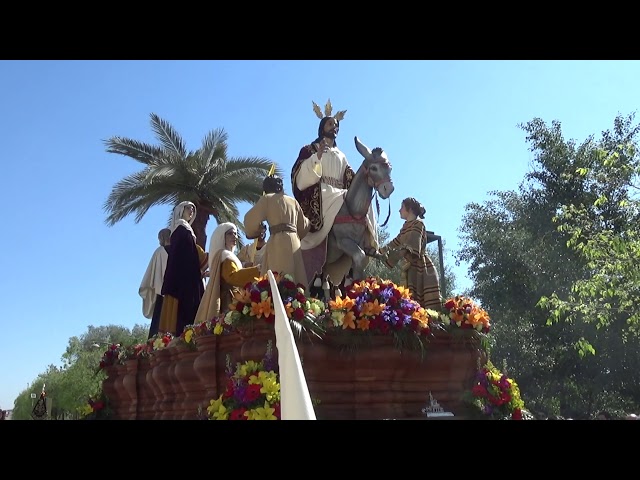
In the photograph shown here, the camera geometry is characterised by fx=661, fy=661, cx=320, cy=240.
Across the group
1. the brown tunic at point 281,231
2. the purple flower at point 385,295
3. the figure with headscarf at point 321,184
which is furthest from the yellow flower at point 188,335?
the figure with headscarf at point 321,184

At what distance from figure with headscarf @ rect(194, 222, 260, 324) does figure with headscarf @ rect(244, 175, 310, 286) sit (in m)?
0.30

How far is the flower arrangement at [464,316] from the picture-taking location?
309 inches

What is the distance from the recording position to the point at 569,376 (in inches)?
1162

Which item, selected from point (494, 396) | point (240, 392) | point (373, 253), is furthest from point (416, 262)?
point (240, 392)

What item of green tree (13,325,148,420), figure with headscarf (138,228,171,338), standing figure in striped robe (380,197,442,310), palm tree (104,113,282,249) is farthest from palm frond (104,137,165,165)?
green tree (13,325,148,420)

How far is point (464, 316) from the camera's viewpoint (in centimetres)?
789

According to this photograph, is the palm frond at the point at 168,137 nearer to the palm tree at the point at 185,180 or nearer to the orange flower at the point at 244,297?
the palm tree at the point at 185,180

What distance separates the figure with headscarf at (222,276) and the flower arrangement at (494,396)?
3.37 meters

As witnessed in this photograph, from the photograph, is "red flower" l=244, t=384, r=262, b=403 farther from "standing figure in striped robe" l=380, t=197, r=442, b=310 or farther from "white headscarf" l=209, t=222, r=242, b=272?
"standing figure in striped robe" l=380, t=197, r=442, b=310
